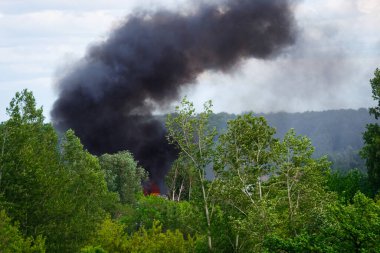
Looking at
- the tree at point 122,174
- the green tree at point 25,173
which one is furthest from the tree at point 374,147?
the tree at point 122,174

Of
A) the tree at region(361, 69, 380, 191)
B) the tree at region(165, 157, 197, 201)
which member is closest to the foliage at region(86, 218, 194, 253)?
the tree at region(361, 69, 380, 191)

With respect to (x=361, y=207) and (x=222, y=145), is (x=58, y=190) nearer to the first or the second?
(x=222, y=145)

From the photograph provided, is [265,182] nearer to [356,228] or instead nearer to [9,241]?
[356,228]

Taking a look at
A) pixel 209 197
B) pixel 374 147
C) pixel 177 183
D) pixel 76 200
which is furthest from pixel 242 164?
pixel 177 183

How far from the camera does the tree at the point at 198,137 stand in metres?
43.0

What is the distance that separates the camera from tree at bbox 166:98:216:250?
141ft

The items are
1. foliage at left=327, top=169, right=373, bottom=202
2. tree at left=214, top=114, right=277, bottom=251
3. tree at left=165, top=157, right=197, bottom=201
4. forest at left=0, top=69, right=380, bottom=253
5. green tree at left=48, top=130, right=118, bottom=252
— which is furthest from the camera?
tree at left=165, top=157, right=197, bottom=201

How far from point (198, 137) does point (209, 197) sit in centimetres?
505

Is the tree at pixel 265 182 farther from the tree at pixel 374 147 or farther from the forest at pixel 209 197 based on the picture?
the tree at pixel 374 147

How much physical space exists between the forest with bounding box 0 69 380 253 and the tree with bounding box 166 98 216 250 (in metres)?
0.08

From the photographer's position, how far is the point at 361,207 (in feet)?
91.3

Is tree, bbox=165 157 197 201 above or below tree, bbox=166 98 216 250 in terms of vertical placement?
below

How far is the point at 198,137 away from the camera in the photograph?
4450 cm

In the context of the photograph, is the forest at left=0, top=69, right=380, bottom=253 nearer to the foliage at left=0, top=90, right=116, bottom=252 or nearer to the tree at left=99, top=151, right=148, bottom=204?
the foliage at left=0, top=90, right=116, bottom=252
